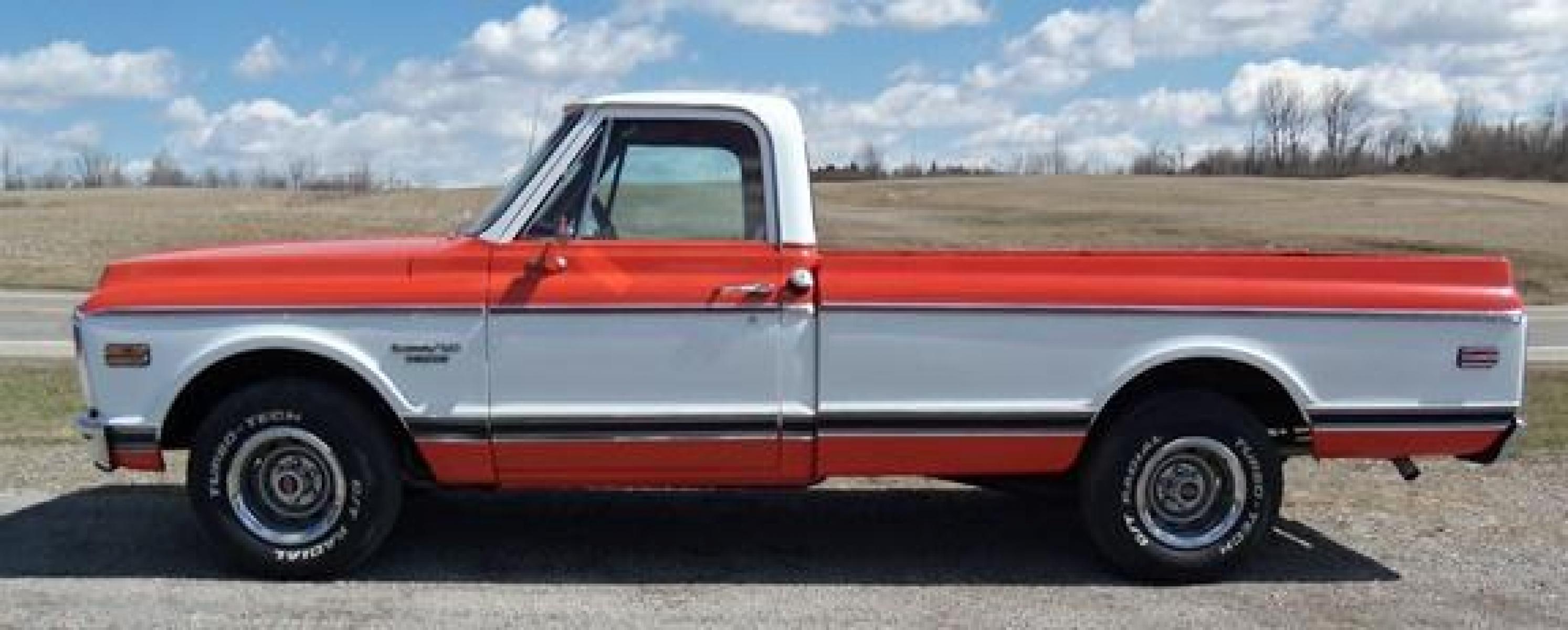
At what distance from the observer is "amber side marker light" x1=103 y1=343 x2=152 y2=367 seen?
558cm

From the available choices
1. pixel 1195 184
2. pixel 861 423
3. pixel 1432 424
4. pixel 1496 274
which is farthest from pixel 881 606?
pixel 1195 184

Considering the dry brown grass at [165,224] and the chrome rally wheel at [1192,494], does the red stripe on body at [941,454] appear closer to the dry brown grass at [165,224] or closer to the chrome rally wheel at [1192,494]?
the chrome rally wheel at [1192,494]

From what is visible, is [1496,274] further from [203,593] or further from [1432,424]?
[203,593]

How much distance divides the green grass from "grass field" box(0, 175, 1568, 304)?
308cm

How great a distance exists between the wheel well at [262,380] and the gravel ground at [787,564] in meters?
0.53

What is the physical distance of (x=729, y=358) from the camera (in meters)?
5.59

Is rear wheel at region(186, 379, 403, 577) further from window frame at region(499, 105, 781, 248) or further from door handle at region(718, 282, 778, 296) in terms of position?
door handle at region(718, 282, 778, 296)

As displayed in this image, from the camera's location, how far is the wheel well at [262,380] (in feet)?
18.6

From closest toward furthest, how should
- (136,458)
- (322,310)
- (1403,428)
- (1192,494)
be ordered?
(322,310) < (136,458) < (1403,428) < (1192,494)

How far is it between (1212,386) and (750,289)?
189 centimetres

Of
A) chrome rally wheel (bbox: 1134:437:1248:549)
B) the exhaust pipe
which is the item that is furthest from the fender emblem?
the exhaust pipe

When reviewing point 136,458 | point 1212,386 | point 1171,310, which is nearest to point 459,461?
point 136,458

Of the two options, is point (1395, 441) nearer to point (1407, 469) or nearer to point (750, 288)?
point (1407, 469)

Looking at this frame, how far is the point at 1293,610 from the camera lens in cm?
555
